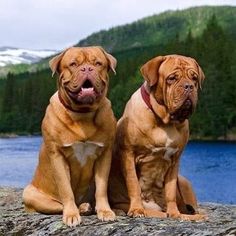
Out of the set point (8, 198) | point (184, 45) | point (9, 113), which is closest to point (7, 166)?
point (8, 198)

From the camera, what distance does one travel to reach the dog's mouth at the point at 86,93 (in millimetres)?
7223

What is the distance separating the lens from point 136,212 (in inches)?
305

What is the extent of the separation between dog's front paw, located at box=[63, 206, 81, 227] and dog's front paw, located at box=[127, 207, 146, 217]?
0.62m

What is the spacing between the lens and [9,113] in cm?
16100

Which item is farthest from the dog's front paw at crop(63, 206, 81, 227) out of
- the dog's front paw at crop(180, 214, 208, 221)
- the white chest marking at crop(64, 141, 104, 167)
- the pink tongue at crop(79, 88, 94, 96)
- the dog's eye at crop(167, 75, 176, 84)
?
the dog's eye at crop(167, 75, 176, 84)

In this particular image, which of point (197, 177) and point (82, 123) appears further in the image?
point (197, 177)

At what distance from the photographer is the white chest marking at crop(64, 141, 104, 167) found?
761cm

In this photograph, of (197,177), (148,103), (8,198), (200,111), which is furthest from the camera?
(200,111)

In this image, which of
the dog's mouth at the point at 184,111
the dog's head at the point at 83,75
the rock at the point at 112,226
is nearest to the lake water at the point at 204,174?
the rock at the point at 112,226

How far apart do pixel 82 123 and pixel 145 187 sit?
1.16 m

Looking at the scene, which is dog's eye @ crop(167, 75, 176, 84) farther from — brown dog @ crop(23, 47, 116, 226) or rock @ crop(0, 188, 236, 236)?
rock @ crop(0, 188, 236, 236)

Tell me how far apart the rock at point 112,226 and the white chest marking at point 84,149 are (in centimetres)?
68

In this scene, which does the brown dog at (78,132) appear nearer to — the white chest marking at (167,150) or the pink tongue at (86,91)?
the pink tongue at (86,91)

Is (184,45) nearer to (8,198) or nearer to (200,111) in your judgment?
(200,111)
